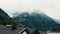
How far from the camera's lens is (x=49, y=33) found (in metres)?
2.80

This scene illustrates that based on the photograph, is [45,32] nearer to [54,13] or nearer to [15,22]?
[54,13]

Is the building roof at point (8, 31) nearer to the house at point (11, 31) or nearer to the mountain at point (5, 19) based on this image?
the house at point (11, 31)

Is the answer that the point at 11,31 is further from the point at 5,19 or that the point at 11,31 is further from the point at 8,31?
the point at 5,19

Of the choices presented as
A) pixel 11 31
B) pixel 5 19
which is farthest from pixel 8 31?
pixel 5 19

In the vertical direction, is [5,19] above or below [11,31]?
above

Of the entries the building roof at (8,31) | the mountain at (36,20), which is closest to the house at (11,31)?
the building roof at (8,31)

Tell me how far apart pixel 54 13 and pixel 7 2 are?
0.84 m

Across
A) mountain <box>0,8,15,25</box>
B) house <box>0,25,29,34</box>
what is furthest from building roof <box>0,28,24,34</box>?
mountain <box>0,8,15,25</box>

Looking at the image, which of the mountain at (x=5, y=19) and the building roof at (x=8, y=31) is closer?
the building roof at (x=8, y=31)

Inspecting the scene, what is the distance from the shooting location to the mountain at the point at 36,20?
2.83 m

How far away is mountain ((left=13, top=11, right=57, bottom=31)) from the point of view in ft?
9.28

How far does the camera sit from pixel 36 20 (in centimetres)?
285

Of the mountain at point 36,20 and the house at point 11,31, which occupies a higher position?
the mountain at point 36,20

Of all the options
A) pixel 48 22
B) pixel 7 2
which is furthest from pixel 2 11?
pixel 48 22
